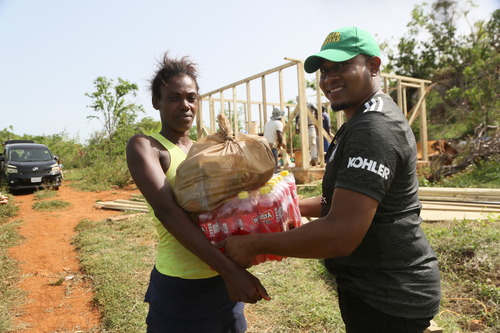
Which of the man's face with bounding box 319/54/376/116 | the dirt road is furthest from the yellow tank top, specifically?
the dirt road

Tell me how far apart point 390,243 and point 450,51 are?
2179 cm

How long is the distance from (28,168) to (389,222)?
1402cm

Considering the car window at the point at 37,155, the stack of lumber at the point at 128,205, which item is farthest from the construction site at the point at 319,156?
the car window at the point at 37,155

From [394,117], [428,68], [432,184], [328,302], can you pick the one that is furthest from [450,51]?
[394,117]

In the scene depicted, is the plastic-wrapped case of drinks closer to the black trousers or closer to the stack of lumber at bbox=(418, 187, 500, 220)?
the black trousers

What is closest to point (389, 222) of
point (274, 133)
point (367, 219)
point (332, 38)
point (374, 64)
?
point (367, 219)

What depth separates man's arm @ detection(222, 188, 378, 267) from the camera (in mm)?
1186

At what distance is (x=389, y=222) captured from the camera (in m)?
1.33

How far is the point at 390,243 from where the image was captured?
4.39 ft

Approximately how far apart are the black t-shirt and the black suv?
13.7 m

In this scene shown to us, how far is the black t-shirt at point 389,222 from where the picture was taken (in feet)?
3.98

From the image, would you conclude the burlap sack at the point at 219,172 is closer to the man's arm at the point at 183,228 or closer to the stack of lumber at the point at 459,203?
the man's arm at the point at 183,228

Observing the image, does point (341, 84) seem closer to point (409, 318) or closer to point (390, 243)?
point (390, 243)

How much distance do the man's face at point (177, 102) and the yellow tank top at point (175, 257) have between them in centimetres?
12
